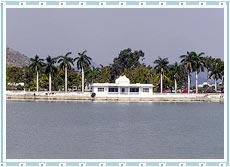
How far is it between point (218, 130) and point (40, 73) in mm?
40869

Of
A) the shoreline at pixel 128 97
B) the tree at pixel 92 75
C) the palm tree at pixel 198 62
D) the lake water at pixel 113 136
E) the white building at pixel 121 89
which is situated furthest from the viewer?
the tree at pixel 92 75

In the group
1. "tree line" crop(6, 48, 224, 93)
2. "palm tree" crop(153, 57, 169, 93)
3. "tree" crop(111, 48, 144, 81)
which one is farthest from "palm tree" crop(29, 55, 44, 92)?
"tree" crop(111, 48, 144, 81)

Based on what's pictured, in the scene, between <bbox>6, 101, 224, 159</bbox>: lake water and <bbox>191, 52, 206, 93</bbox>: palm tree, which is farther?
<bbox>191, 52, 206, 93</bbox>: palm tree

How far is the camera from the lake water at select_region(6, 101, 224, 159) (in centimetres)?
1792

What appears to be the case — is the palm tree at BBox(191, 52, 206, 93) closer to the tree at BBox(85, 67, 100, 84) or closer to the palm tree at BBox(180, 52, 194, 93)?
the palm tree at BBox(180, 52, 194, 93)

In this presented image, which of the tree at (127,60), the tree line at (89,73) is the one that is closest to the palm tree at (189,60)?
the tree line at (89,73)

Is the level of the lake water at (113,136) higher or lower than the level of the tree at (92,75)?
lower

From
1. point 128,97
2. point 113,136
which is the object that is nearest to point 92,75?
point 128,97

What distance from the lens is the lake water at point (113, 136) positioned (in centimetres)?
1792

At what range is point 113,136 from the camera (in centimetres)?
2258

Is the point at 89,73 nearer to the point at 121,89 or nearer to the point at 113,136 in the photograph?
the point at 121,89

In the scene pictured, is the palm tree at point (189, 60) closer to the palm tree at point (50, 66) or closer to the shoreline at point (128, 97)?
the shoreline at point (128, 97)

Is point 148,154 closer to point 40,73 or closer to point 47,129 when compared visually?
point 47,129
